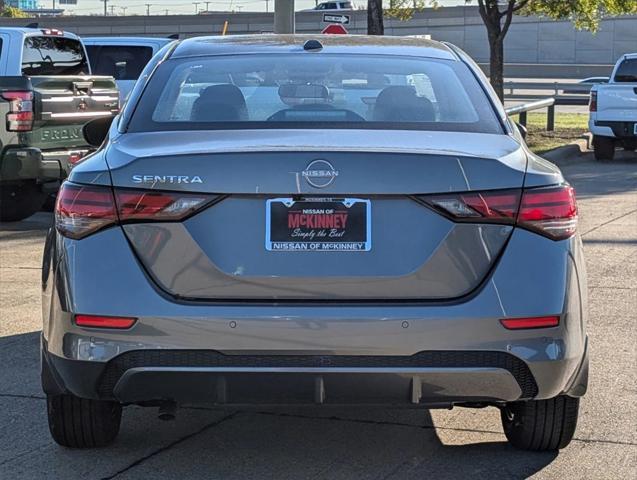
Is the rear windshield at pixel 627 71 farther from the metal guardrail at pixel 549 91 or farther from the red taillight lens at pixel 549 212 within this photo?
the red taillight lens at pixel 549 212

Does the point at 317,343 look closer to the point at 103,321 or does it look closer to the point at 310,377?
the point at 310,377

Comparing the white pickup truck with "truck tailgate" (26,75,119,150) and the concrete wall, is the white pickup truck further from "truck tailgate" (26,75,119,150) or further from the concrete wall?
the concrete wall

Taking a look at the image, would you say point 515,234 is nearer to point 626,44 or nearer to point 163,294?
point 163,294

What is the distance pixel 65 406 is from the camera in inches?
179

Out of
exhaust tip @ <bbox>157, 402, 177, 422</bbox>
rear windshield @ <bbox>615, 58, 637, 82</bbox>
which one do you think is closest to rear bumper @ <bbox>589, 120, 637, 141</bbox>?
rear windshield @ <bbox>615, 58, 637, 82</bbox>

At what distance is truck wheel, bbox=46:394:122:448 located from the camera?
4535 mm

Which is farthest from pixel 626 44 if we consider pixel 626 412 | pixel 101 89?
pixel 626 412

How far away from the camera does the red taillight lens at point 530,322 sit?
3965 millimetres

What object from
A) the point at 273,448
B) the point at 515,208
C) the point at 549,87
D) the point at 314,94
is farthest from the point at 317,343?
the point at 549,87

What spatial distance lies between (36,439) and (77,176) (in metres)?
1.36

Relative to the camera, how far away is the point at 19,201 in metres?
12.1

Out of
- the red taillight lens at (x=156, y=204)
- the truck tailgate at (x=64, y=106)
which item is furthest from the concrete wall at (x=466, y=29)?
the red taillight lens at (x=156, y=204)

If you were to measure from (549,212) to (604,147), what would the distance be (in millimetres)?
15707

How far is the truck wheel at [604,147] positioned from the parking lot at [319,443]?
13.2 metres
